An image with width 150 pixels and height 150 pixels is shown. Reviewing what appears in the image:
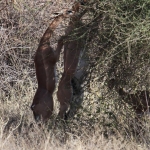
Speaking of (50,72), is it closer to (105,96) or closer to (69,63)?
(69,63)

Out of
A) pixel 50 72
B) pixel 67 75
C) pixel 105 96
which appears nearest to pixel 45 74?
pixel 50 72

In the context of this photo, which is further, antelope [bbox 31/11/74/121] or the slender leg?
antelope [bbox 31/11/74/121]

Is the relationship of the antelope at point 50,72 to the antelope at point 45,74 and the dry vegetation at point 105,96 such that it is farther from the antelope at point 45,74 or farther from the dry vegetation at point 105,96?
the dry vegetation at point 105,96

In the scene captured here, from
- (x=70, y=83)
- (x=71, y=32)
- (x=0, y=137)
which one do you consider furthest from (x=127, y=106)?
(x=0, y=137)

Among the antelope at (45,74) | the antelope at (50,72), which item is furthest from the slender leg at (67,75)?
the antelope at (45,74)

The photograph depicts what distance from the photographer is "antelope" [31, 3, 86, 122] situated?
601 centimetres

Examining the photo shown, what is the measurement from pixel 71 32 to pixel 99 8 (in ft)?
1.37

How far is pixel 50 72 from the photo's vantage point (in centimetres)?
618

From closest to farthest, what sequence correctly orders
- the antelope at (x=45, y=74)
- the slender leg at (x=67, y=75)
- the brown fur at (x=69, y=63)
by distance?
the brown fur at (x=69, y=63)
the slender leg at (x=67, y=75)
the antelope at (x=45, y=74)

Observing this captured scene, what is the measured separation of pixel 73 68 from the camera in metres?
6.09

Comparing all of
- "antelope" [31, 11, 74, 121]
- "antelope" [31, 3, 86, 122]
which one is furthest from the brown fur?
"antelope" [31, 11, 74, 121]

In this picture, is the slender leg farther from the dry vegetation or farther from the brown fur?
the dry vegetation

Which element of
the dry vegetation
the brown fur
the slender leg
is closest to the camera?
the dry vegetation

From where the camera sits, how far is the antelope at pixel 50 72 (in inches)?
237
